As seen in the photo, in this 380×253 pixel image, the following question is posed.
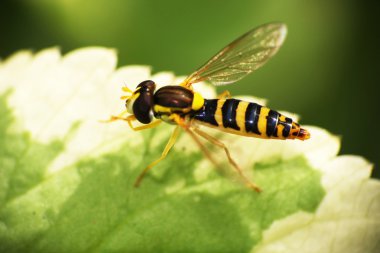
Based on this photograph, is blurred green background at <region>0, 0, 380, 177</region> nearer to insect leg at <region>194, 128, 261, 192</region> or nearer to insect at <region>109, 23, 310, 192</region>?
insect at <region>109, 23, 310, 192</region>

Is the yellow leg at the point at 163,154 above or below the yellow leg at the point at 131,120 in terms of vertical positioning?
below

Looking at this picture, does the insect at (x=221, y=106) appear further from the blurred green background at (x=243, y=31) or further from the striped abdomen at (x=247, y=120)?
the blurred green background at (x=243, y=31)

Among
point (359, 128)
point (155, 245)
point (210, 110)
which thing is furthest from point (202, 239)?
point (359, 128)

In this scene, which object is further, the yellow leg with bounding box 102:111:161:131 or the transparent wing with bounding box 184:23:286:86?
the transparent wing with bounding box 184:23:286:86

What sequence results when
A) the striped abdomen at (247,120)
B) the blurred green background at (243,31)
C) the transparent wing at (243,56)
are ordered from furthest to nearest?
the blurred green background at (243,31), the transparent wing at (243,56), the striped abdomen at (247,120)

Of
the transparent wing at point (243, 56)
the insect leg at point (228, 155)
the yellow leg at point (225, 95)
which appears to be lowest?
the insect leg at point (228, 155)

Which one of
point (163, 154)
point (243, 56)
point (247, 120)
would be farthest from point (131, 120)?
point (243, 56)

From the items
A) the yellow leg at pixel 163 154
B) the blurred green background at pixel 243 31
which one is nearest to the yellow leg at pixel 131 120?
the yellow leg at pixel 163 154

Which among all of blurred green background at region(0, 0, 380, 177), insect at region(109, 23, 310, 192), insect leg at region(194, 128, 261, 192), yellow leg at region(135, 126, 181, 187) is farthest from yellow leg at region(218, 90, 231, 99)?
blurred green background at region(0, 0, 380, 177)
